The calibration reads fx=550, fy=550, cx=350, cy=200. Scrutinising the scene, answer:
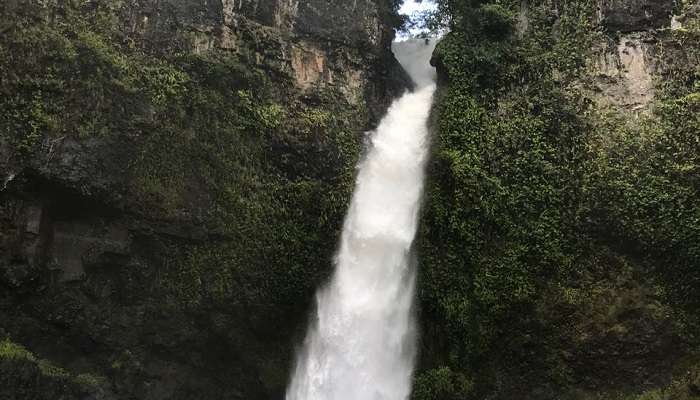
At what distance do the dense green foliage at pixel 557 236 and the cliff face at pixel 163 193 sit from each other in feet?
10.7

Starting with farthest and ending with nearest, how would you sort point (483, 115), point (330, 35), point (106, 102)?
1. point (330, 35)
2. point (483, 115)
3. point (106, 102)

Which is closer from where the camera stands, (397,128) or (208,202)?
(208,202)

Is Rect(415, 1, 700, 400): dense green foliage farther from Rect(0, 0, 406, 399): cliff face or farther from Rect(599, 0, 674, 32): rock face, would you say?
Rect(0, 0, 406, 399): cliff face

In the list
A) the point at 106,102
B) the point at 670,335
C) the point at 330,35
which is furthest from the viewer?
the point at 330,35

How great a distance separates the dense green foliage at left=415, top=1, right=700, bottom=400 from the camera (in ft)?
38.1

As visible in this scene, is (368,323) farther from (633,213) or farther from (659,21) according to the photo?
(659,21)

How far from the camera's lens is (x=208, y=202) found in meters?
13.3

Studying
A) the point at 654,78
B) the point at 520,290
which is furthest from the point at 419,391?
the point at 654,78

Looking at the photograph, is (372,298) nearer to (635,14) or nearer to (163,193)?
(163,193)

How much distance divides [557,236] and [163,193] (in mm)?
9037

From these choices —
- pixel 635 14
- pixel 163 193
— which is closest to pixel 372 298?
pixel 163 193

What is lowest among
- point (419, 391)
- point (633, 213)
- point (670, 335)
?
point (419, 391)

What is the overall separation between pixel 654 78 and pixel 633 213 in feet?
12.2

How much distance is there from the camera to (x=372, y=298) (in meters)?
13.2
